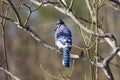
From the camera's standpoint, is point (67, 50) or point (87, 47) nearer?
point (87, 47)

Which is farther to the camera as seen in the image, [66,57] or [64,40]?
[64,40]

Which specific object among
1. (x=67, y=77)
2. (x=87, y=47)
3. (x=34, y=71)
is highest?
(x=87, y=47)

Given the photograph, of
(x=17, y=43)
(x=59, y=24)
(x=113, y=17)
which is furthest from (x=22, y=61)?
(x=59, y=24)

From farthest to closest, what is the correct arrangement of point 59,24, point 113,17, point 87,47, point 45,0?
point 113,17 → point 59,24 → point 45,0 → point 87,47

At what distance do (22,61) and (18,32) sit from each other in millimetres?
737

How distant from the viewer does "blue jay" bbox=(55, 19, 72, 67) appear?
2.49m

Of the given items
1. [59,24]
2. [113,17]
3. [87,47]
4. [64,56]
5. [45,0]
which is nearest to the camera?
[87,47]

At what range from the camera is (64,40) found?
108 inches

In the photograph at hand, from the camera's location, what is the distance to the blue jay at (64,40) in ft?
8.16

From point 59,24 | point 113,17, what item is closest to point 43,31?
point 113,17

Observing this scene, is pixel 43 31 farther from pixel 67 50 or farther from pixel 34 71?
pixel 67 50

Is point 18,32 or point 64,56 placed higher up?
point 64,56

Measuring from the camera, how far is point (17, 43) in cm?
1375

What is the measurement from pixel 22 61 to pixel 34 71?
57 centimetres
